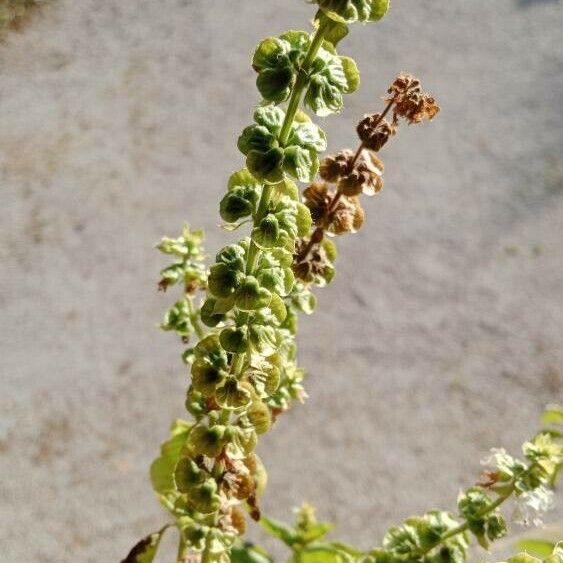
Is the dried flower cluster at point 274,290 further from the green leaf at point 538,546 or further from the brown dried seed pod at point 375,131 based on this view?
the green leaf at point 538,546

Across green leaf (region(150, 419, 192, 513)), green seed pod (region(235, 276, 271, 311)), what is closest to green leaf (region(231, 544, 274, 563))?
green leaf (region(150, 419, 192, 513))

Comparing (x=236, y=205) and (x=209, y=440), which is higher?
(x=236, y=205)

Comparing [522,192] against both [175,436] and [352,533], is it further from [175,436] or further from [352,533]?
[175,436]

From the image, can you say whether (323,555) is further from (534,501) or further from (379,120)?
(379,120)

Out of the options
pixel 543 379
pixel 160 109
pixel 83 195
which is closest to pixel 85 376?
pixel 83 195

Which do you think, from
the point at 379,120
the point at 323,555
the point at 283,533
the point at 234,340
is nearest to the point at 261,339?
the point at 234,340

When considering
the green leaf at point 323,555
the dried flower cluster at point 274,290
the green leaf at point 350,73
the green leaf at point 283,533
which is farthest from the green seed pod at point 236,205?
the green leaf at point 283,533

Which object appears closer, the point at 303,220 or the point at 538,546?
the point at 303,220
